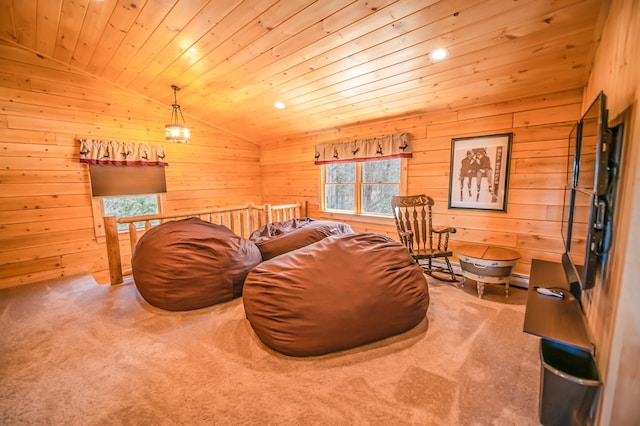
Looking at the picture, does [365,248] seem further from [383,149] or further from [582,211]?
[383,149]

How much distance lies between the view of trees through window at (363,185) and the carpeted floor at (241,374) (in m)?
2.10

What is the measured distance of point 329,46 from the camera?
8.00 feet

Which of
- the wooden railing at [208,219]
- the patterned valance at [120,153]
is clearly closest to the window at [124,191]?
the patterned valance at [120,153]

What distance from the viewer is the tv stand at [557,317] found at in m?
1.22

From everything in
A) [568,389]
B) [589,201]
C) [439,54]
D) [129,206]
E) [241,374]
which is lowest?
[241,374]

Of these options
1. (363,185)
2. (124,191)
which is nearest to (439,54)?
(363,185)

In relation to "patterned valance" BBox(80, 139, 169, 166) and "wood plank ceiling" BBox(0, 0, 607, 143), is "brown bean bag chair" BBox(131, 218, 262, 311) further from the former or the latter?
"patterned valance" BBox(80, 139, 169, 166)

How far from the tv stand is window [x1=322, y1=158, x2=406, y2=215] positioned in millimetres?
2224

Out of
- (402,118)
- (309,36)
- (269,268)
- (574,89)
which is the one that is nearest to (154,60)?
(309,36)

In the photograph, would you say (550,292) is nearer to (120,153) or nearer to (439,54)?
(439,54)

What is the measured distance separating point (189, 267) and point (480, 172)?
3.26 meters

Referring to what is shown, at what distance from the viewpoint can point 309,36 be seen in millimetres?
2340

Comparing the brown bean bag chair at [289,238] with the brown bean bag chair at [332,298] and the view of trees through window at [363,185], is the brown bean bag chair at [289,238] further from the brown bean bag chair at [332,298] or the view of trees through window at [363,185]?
the view of trees through window at [363,185]

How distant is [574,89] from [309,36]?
2557 mm
